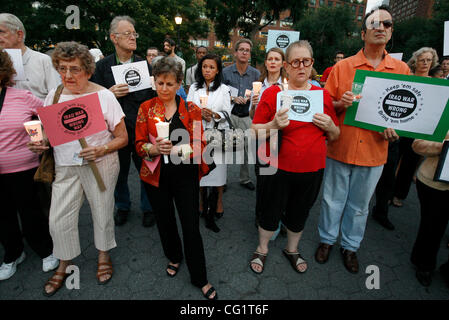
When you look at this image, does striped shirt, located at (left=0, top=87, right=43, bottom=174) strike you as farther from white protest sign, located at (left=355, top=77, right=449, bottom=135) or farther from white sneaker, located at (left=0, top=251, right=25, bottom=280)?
white protest sign, located at (left=355, top=77, right=449, bottom=135)

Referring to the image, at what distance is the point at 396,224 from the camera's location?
12.8 feet

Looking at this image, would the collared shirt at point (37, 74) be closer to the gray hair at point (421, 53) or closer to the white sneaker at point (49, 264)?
the white sneaker at point (49, 264)

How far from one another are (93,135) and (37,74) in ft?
3.72

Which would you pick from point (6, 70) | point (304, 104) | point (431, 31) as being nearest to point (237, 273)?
point (304, 104)

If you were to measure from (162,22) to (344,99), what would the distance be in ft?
69.6

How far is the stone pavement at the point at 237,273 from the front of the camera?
8.36 ft

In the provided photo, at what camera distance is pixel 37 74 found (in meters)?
2.69

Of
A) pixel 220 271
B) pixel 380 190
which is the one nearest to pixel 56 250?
pixel 220 271

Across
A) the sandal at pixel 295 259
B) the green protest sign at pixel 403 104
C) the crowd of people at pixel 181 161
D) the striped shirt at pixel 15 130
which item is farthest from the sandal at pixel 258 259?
the striped shirt at pixel 15 130

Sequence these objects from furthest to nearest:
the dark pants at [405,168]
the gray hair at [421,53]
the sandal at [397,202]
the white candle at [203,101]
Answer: the sandal at [397,202] → the dark pants at [405,168] → the gray hair at [421,53] → the white candle at [203,101]

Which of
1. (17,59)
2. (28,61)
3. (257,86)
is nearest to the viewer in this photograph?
(17,59)

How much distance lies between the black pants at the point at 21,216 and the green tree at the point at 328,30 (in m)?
39.2

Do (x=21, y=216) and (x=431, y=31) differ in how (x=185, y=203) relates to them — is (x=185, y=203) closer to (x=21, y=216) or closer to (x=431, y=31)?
(x=21, y=216)
